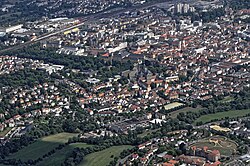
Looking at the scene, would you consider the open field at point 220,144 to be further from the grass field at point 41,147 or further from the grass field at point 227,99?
the grass field at point 227,99

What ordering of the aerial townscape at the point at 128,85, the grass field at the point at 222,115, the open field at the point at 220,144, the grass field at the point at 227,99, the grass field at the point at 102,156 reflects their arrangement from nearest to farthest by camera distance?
the open field at the point at 220,144
the grass field at the point at 102,156
the aerial townscape at the point at 128,85
the grass field at the point at 222,115
the grass field at the point at 227,99

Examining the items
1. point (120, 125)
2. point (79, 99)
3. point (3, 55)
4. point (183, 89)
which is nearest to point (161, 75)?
point (183, 89)

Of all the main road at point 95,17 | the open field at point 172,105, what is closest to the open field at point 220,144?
the open field at point 172,105

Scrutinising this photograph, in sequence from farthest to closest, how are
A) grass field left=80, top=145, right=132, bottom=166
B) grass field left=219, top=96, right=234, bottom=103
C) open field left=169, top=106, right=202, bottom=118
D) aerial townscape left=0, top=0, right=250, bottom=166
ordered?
Result: grass field left=219, top=96, right=234, bottom=103 < open field left=169, top=106, right=202, bottom=118 < aerial townscape left=0, top=0, right=250, bottom=166 < grass field left=80, top=145, right=132, bottom=166

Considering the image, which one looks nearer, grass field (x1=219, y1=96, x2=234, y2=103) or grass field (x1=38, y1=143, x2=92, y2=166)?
grass field (x1=38, y1=143, x2=92, y2=166)

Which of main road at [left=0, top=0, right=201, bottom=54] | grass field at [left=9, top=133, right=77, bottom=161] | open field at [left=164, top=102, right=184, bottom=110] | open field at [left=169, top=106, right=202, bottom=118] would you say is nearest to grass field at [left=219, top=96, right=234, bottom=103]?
open field at [left=169, top=106, right=202, bottom=118]

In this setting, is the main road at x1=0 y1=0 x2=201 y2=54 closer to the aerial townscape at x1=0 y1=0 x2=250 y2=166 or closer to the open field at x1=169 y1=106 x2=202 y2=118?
the aerial townscape at x1=0 y1=0 x2=250 y2=166
